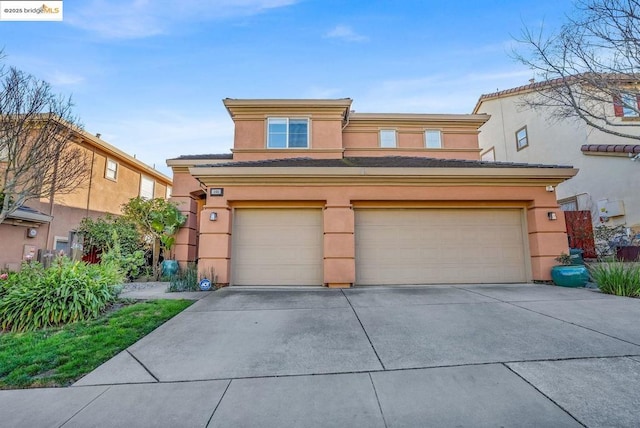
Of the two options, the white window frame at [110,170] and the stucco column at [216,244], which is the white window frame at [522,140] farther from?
the white window frame at [110,170]

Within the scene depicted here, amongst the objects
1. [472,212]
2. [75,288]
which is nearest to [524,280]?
[472,212]

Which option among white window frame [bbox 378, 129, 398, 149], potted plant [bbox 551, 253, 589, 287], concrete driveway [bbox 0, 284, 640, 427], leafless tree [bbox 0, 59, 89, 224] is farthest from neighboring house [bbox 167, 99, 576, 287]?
white window frame [bbox 378, 129, 398, 149]

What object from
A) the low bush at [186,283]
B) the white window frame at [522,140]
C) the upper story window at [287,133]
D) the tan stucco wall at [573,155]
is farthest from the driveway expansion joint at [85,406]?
the white window frame at [522,140]

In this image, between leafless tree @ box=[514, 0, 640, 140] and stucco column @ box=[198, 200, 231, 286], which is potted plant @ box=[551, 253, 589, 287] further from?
stucco column @ box=[198, 200, 231, 286]

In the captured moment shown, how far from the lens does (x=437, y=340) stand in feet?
12.8

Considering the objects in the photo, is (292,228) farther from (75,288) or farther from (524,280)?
(524,280)

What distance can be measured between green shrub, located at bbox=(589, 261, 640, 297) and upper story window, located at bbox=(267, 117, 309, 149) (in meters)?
9.29

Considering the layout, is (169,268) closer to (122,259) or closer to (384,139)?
(122,259)

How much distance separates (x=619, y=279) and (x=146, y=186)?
64.8 feet

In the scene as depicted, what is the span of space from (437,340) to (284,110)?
33.0 feet

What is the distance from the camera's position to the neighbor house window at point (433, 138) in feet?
42.7

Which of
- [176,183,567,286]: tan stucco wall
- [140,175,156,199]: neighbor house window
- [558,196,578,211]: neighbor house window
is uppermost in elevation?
[140,175,156,199]: neighbor house window

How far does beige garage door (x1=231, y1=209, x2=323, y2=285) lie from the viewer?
793 cm

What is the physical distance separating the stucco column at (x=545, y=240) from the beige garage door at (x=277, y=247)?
18.8 feet
